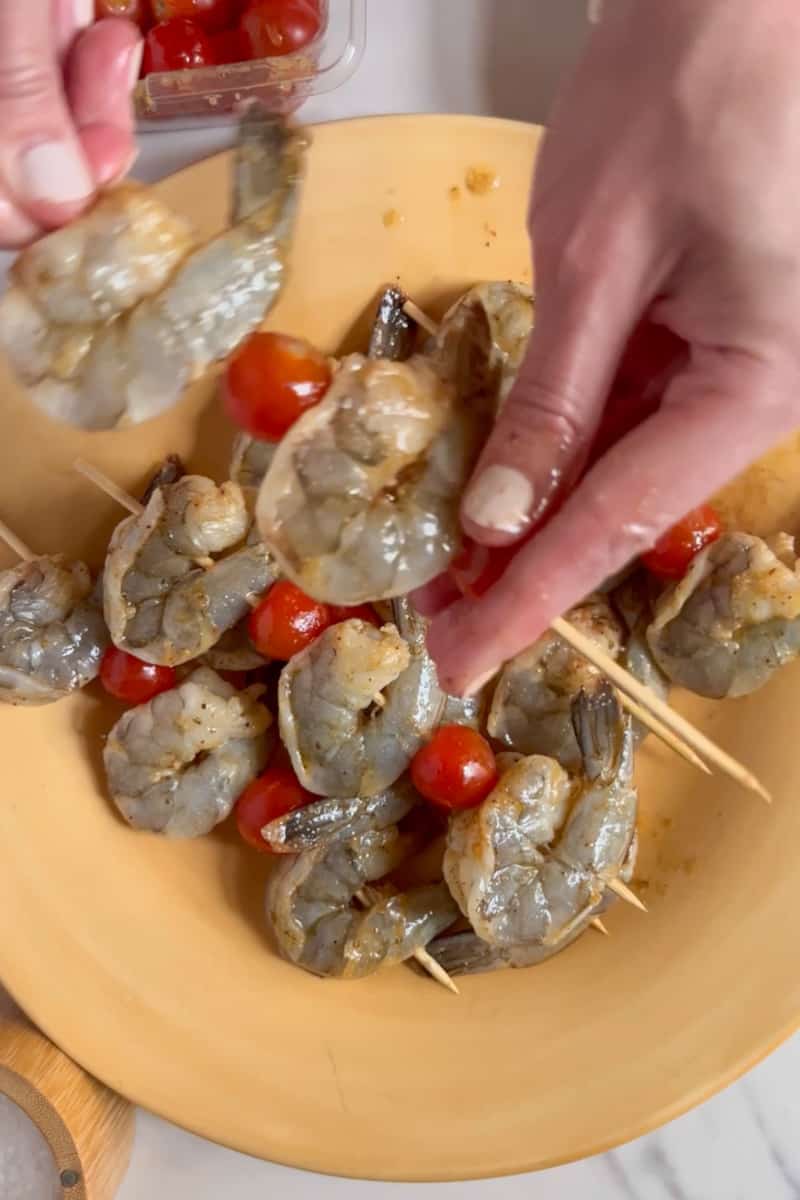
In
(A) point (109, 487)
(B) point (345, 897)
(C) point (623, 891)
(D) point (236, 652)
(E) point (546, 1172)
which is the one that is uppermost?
(A) point (109, 487)

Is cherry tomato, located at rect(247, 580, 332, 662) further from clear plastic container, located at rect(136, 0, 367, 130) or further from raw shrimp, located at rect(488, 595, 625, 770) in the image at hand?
clear plastic container, located at rect(136, 0, 367, 130)

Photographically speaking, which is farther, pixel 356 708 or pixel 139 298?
pixel 356 708

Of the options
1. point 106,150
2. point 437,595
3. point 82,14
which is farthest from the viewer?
point 82,14

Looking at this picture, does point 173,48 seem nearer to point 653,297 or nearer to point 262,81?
point 262,81

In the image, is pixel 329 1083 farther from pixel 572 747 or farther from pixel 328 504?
pixel 328 504

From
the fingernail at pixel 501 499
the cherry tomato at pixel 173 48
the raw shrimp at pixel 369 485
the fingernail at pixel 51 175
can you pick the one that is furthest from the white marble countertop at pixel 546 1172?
the fingernail at pixel 501 499

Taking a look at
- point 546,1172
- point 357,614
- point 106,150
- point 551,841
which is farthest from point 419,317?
point 546,1172

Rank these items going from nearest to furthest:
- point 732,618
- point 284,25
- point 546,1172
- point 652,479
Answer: point 652,479 → point 732,618 → point 284,25 → point 546,1172
